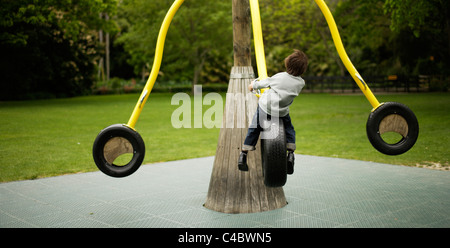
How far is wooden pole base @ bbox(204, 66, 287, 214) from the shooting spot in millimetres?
5824

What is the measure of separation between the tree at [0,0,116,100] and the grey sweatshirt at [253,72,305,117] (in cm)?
2329

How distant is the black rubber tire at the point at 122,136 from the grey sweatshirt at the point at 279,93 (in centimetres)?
136

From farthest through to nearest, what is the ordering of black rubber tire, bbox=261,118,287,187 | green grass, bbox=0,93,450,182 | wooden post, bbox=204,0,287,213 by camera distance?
green grass, bbox=0,93,450,182
wooden post, bbox=204,0,287,213
black rubber tire, bbox=261,118,287,187

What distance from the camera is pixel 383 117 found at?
4527 millimetres

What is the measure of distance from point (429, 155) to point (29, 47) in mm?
26971

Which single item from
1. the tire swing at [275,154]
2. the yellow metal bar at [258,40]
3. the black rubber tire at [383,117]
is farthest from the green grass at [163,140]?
the tire swing at [275,154]

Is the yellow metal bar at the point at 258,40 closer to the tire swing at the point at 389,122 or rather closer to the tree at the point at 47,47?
the tire swing at the point at 389,122

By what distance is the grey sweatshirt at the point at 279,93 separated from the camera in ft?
13.4

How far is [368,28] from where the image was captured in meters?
28.7

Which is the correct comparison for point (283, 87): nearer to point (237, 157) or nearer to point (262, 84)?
point (262, 84)

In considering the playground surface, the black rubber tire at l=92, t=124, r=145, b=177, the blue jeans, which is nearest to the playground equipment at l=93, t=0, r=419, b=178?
the black rubber tire at l=92, t=124, r=145, b=177

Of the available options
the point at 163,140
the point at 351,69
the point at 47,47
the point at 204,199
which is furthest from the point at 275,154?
the point at 47,47

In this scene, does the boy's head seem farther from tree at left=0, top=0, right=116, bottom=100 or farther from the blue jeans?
tree at left=0, top=0, right=116, bottom=100

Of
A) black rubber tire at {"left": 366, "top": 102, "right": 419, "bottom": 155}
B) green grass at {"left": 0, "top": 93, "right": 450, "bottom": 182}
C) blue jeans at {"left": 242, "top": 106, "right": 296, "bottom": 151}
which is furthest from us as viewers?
green grass at {"left": 0, "top": 93, "right": 450, "bottom": 182}
